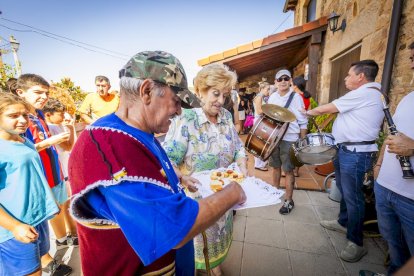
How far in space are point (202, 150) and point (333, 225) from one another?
2561 millimetres

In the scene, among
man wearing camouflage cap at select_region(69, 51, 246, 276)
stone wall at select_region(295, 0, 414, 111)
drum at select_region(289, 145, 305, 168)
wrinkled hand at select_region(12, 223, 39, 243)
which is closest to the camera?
man wearing camouflage cap at select_region(69, 51, 246, 276)

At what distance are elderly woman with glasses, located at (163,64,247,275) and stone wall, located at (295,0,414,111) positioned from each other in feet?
8.99

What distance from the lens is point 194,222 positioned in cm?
73

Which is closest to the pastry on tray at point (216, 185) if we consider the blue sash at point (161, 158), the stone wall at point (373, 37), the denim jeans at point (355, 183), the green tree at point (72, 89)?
the blue sash at point (161, 158)

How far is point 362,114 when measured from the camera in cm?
239

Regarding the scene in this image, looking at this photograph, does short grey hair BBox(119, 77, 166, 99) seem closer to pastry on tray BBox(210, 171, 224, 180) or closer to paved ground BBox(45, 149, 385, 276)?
pastry on tray BBox(210, 171, 224, 180)

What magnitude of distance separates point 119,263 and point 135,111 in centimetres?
65

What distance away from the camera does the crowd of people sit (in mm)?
707

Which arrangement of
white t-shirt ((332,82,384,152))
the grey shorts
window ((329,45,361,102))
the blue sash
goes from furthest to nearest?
window ((329,45,361,102)) < the grey shorts < white t-shirt ((332,82,384,152)) < the blue sash

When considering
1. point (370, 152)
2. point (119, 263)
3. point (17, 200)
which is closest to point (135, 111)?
point (119, 263)

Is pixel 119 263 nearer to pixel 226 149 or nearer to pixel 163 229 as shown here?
pixel 163 229

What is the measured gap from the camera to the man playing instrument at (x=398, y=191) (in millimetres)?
1656

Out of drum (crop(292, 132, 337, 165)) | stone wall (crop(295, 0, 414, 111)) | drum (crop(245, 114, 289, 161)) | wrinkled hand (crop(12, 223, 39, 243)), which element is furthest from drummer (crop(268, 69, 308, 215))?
wrinkled hand (crop(12, 223, 39, 243))

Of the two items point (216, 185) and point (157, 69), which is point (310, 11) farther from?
point (157, 69)
